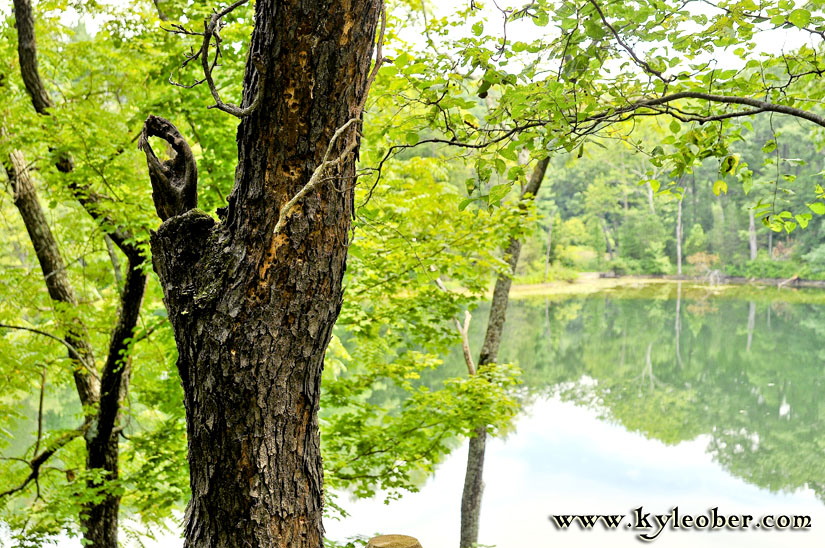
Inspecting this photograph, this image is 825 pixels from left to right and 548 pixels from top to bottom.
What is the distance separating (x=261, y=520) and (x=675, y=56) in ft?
5.29

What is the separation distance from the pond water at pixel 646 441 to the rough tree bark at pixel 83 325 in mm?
2820

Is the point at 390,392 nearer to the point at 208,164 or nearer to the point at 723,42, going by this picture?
the point at 208,164

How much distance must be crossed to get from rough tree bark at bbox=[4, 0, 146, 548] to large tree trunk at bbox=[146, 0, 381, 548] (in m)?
2.53

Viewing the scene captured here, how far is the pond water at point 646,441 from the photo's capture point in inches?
281

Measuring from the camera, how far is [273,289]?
1291 mm

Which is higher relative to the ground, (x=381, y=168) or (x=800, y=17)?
(x=381, y=168)

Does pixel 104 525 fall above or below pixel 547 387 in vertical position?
below

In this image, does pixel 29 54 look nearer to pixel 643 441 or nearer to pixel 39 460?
pixel 39 460

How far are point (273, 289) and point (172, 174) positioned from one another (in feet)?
1.50

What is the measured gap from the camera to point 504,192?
5.40 feet

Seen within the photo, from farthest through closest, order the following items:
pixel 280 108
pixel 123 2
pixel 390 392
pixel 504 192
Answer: pixel 390 392
pixel 123 2
pixel 504 192
pixel 280 108

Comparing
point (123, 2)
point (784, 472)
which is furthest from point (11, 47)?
point (784, 472)

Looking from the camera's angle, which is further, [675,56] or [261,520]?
[675,56]

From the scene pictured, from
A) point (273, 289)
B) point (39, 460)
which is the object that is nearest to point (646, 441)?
point (39, 460)
